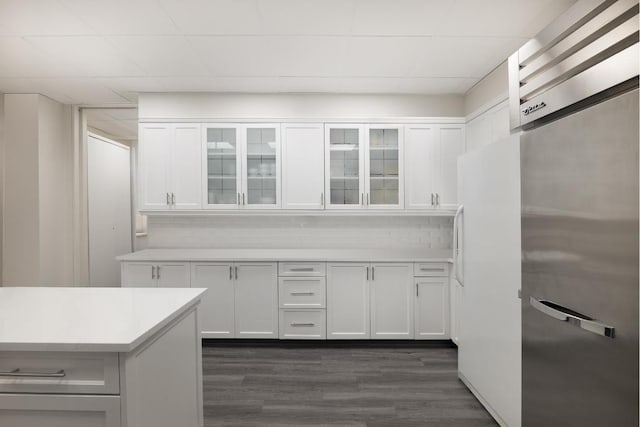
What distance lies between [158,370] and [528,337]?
5.37 ft

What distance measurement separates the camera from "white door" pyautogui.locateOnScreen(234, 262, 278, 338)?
3.73 metres

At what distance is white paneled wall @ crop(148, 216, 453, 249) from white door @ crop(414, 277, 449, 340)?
656mm

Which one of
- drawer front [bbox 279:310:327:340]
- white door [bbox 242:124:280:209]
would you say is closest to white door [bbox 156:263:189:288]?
white door [bbox 242:124:280:209]

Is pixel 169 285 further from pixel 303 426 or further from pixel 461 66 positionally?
pixel 461 66

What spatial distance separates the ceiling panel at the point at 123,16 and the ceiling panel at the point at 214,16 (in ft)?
0.28

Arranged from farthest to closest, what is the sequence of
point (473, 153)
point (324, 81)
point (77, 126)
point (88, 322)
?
point (77, 126)
point (324, 81)
point (473, 153)
point (88, 322)

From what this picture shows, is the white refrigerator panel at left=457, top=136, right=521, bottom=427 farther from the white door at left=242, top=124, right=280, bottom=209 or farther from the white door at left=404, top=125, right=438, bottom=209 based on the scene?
the white door at left=242, top=124, right=280, bottom=209

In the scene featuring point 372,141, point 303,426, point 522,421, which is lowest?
point 303,426

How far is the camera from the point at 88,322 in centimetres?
144

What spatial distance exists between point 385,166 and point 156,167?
241 cm

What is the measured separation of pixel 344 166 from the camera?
397 cm

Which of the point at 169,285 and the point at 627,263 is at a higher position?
the point at 627,263

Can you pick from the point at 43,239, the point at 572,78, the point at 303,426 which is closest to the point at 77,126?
the point at 43,239

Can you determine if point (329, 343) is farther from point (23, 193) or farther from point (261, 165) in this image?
point (23, 193)
